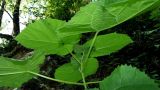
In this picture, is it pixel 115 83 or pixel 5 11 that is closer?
pixel 115 83

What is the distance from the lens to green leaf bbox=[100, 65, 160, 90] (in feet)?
2.27

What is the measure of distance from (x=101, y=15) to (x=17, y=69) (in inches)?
12.3

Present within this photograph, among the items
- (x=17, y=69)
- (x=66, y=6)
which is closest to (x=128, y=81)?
(x=17, y=69)

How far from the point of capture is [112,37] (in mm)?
830

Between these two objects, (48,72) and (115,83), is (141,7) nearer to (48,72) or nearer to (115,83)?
(115,83)

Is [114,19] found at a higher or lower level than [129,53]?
higher

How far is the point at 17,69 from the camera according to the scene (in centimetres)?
Answer: 86

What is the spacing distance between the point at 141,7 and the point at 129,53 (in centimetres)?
619

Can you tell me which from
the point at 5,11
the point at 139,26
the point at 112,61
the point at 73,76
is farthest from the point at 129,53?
the point at 5,11

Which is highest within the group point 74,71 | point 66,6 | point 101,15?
point 66,6

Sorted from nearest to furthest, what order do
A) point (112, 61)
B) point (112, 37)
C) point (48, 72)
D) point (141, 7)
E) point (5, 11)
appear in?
point (141, 7)
point (112, 37)
point (112, 61)
point (48, 72)
point (5, 11)

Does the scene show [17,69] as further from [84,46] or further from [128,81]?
[128,81]

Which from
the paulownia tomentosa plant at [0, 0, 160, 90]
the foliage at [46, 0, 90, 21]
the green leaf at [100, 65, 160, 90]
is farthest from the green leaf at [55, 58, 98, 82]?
the foliage at [46, 0, 90, 21]

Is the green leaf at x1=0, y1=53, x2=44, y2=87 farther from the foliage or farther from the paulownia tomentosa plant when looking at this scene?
the foliage
